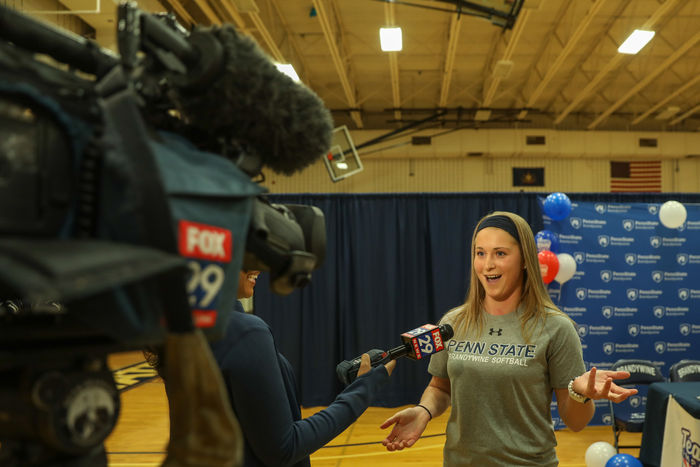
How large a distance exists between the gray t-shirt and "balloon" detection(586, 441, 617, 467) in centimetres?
218

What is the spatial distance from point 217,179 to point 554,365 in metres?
1.44

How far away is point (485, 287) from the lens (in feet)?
5.69

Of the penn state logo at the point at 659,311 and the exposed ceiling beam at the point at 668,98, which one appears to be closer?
the penn state logo at the point at 659,311

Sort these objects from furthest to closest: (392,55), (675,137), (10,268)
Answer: (675,137) < (392,55) < (10,268)

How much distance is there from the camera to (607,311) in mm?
4750

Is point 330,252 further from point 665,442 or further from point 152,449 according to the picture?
point 665,442

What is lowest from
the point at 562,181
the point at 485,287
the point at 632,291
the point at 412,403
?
the point at 412,403

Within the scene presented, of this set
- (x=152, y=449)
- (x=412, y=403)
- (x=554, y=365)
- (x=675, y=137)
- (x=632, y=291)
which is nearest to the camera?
(x=554, y=365)

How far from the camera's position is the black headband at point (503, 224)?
Answer: 1.71 metres

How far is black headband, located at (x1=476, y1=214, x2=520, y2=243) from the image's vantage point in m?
1.71

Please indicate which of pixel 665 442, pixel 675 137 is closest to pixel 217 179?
pixel 665 442

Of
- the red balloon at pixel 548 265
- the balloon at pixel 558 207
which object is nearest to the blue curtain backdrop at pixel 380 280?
the balloon at pixel 558 207

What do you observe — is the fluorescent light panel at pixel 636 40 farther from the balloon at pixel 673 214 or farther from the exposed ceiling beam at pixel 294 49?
the exposed ceiling beam at pixel 294 49

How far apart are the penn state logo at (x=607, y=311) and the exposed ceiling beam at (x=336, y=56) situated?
3.97 m
